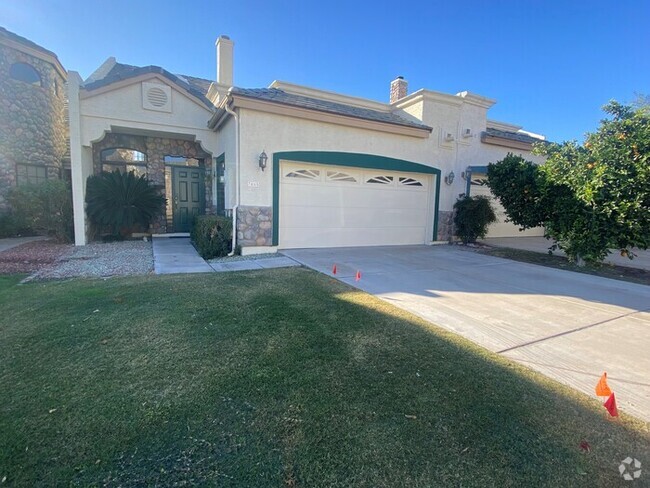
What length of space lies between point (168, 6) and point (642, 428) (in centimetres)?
1191

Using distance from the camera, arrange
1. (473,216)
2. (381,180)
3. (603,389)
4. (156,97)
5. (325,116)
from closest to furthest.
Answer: (603,389), (325,116), (156,97), (381,180), (473,216)

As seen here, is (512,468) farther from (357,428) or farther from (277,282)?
(277,282)

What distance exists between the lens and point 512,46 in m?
12.0

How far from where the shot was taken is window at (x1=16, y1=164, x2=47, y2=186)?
11.4m

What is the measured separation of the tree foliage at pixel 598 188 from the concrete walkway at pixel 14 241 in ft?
44.9

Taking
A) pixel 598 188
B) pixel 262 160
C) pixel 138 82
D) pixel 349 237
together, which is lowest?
pixel 349 237

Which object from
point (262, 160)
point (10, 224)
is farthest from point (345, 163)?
point (10, 224)

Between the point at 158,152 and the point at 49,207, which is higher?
the point at 158,152

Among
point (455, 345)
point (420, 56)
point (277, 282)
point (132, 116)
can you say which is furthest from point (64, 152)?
point (455, 345)

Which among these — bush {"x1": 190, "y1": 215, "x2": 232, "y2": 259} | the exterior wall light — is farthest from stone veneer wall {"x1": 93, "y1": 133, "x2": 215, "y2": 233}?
the exterior wall light

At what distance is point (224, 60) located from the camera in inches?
486

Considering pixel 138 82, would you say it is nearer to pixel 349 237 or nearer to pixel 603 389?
pixel 349 237

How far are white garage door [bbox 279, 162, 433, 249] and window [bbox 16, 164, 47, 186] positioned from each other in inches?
355

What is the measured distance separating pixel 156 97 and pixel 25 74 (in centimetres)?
546
